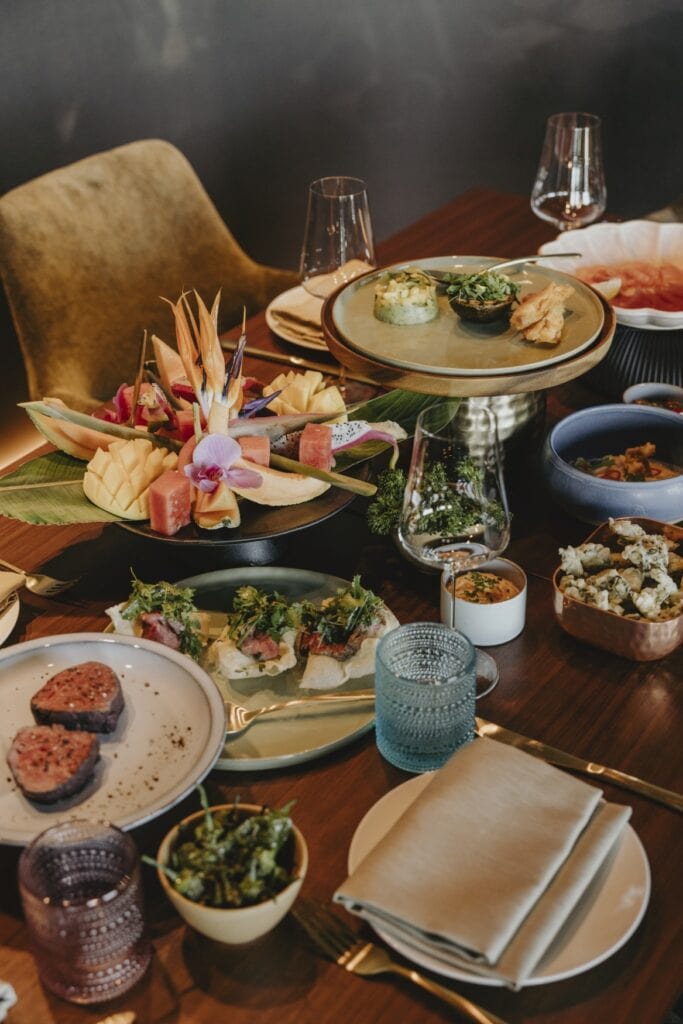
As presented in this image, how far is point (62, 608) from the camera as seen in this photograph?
4.34ft

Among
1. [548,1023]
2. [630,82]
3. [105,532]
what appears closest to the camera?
[548,1023]

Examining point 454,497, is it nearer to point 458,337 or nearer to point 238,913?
point 458,337

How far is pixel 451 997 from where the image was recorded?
2.80 feet

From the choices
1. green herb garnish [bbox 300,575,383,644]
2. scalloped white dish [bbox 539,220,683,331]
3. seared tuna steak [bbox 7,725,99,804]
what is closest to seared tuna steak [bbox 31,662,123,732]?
seared tuna steak [bbox 7,725,99,804]

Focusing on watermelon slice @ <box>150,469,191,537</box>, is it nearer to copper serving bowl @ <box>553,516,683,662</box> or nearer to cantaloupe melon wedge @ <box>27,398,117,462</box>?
cantaloupe melon wedge @ <box>27,398,117,462</box>

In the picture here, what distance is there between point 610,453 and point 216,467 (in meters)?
0.60

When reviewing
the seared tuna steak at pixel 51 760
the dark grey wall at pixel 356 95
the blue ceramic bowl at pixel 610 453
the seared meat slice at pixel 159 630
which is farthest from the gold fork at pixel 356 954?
the dark grey wall at pixel 356 95

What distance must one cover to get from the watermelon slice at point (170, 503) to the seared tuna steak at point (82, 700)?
0.70 feet

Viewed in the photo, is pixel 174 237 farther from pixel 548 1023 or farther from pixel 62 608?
pixel 548 1023

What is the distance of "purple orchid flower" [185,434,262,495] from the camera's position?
1.27 m

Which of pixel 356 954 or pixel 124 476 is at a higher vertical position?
pixel 124 476

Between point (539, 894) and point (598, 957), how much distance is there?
0.06 metres

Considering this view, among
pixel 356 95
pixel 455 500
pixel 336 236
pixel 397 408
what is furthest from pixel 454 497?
pixel 356 95

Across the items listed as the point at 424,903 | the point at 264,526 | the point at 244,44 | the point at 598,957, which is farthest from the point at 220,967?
the point at 244,44
